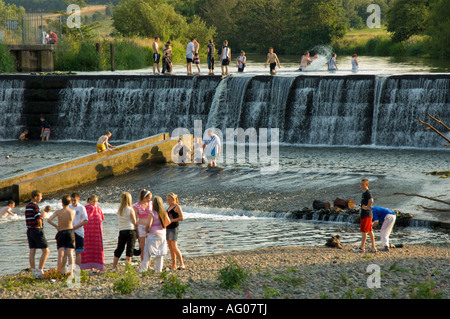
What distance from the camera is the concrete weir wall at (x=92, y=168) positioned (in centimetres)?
1941

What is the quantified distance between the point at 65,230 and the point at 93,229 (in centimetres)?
56

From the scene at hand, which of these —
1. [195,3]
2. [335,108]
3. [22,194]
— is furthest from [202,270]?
[195,3]

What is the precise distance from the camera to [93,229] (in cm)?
1188

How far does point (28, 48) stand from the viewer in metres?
40.9

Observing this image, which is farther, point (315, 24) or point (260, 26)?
point (260, 26)

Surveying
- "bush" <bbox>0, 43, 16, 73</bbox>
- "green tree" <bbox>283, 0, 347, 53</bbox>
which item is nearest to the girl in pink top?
"bush" <bbox>0, 43, 16, 73</bbox>

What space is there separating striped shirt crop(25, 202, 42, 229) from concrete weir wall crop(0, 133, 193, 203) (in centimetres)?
790

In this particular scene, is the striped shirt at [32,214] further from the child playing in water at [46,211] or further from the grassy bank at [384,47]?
the grassy bank at [384,47]

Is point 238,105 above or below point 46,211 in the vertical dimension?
above

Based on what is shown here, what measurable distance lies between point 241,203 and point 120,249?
671cm

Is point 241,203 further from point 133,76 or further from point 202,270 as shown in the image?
point 133,76

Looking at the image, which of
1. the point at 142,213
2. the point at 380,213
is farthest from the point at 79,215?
the point at 380,213

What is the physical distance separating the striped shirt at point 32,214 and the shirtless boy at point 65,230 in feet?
0.73

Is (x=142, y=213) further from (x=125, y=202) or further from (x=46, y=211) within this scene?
(x=46, y=211)
